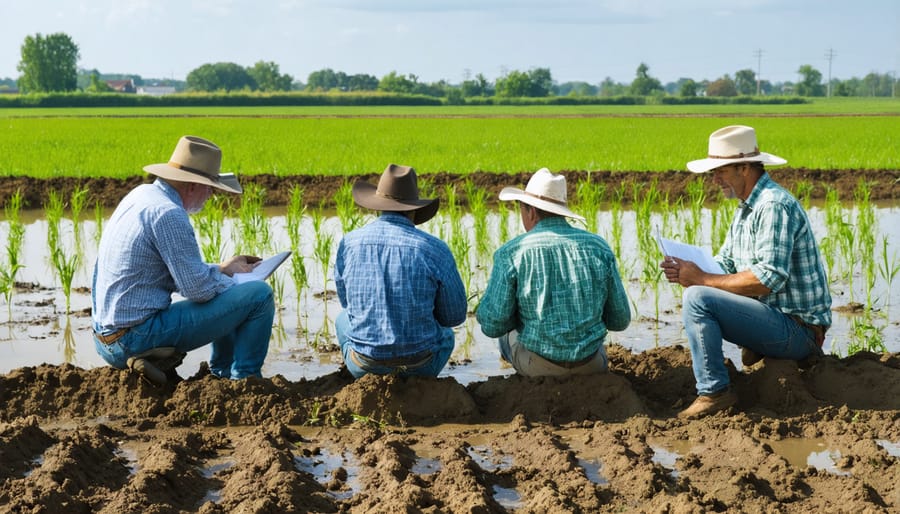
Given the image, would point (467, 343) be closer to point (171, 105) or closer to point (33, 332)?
point (33, 332)

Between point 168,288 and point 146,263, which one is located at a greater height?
point 146,263

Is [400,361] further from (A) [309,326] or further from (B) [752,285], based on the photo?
(A) [309,326]

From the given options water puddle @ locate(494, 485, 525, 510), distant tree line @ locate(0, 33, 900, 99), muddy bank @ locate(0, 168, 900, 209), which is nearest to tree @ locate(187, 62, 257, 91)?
distant tree line @ locate(0, 33, 900, 99)

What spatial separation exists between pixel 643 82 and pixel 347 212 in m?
137

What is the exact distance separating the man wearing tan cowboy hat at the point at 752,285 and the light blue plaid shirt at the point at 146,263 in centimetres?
242

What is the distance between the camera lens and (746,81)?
16212 centimetres

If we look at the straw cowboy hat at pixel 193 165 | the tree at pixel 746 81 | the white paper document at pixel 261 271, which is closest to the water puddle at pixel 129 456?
the white paper document at pixel 261 271

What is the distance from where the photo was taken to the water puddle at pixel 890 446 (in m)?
4.78

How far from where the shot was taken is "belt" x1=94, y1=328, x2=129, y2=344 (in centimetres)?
551

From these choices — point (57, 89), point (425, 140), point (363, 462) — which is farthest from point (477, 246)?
point (57, 89)

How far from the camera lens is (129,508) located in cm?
386

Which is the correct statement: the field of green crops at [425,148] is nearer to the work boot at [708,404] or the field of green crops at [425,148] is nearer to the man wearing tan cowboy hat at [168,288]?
the man wearing tan cowboy hat at [168,288]

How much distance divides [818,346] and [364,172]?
1180 cm

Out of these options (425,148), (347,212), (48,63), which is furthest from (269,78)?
(347,212)
